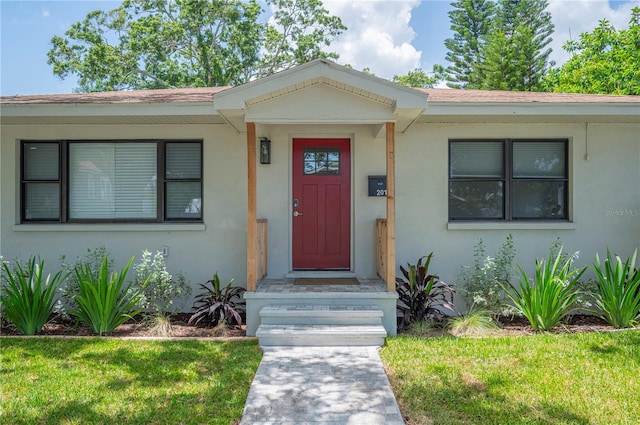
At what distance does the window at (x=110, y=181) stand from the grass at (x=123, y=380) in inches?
86.8

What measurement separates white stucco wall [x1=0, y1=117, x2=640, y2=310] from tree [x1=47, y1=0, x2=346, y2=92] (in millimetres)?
16322

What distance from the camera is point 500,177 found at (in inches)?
259

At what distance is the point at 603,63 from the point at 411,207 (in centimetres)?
1861

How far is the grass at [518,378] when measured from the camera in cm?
324

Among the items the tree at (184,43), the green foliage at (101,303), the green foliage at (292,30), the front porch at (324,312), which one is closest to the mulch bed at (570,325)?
the front porch at (324,312)

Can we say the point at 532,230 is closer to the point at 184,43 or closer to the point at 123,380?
the point at 123,380

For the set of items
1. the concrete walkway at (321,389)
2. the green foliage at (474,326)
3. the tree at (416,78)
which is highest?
the tree at (416,78)

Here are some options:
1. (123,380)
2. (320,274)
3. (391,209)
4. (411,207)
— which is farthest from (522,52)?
(123,380)

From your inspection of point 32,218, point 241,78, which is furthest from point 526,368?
point 241,78

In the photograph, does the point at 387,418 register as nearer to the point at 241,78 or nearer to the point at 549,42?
the point at 241,78

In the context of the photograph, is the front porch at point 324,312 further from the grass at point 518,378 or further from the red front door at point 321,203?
the red front door at point 321,203

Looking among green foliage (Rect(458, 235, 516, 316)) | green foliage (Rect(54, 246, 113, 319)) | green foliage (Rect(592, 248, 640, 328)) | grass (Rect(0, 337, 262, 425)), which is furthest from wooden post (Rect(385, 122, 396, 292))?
green foliage (Rect(54, 246, 113, 319))

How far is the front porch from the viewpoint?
4.87 m

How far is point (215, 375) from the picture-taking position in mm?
→ 3963
